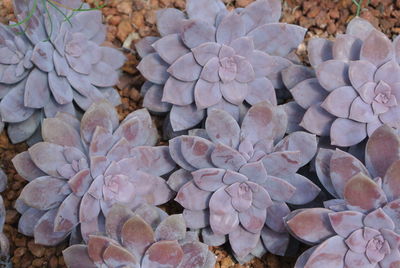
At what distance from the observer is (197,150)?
3.79 feet

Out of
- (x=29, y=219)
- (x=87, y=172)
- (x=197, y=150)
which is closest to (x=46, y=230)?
(x=29, y=219)

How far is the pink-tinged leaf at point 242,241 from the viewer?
1.21 m

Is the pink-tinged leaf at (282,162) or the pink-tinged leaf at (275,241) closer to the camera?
the pink-tinged leaf at (282,162)

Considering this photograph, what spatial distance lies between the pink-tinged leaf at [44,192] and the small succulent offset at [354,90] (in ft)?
1.88

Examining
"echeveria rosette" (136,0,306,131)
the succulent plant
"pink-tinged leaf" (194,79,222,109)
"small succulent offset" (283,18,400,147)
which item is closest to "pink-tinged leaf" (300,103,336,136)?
"small succulent offset" (283,18,400,147)

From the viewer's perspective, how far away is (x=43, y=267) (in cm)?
135

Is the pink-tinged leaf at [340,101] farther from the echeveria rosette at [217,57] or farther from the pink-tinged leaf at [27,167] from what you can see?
the pink-tinged leaf at [27,167]

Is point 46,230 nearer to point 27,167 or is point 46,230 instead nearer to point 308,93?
point 27,167

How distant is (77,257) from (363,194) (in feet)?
1.91

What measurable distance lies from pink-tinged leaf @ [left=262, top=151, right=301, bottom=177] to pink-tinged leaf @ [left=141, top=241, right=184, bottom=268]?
0.91 feet

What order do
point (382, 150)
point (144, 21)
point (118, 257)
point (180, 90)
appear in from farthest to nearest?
point (144, 21), point (180, 90), point (382, 150), point (118, 257)

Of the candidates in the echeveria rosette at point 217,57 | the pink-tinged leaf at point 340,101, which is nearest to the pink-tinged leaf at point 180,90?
the echeveria rosette at point 217,57

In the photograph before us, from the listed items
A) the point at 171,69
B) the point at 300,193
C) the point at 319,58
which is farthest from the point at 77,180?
the point at 319,58

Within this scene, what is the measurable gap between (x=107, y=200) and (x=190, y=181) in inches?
7.4
